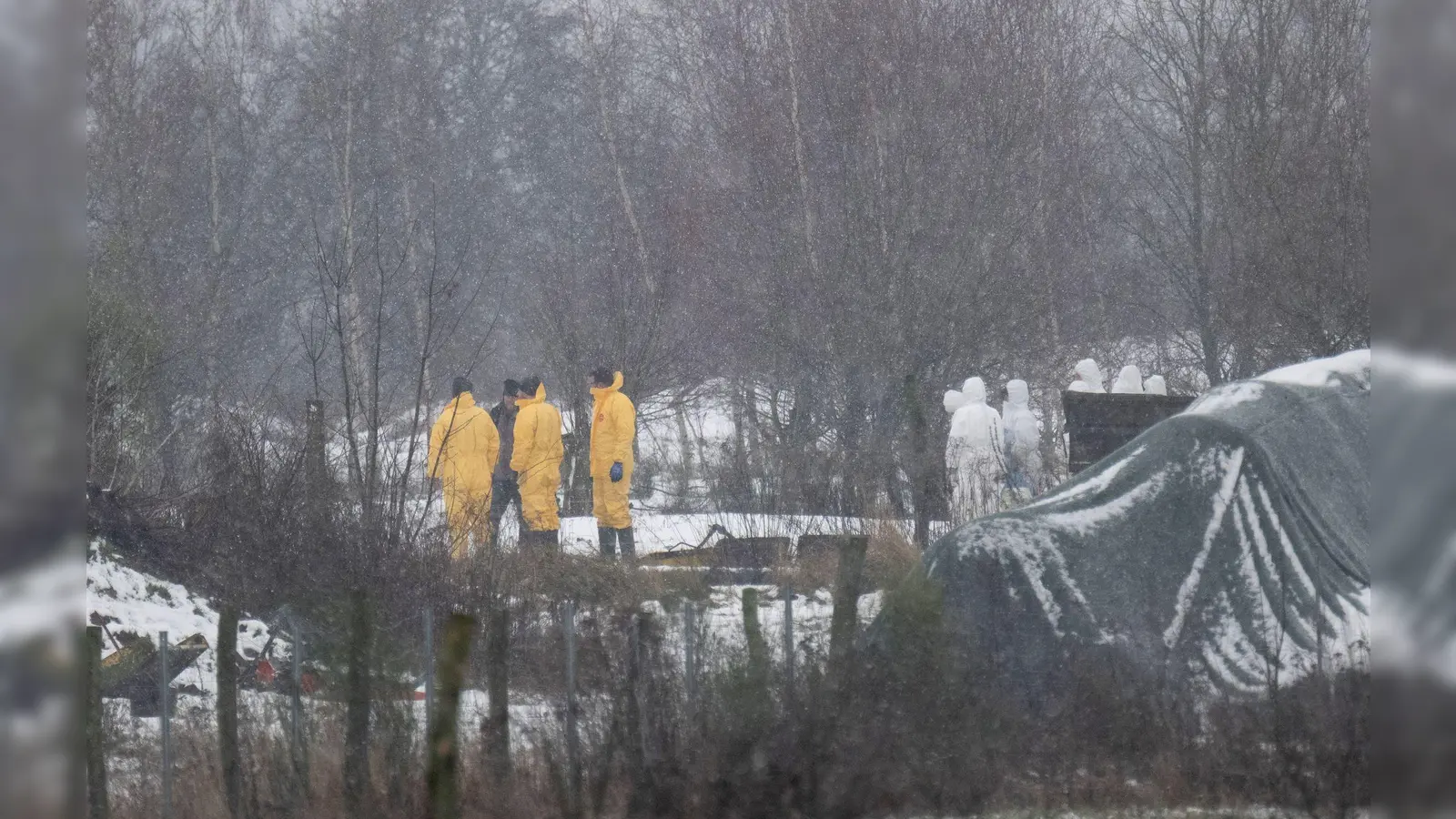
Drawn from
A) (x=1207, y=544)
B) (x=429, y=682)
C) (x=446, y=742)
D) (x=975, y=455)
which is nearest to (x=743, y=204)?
(x=975, y=455)

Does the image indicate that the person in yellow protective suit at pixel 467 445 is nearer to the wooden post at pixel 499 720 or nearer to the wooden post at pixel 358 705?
the wooden post at pixel 358 705

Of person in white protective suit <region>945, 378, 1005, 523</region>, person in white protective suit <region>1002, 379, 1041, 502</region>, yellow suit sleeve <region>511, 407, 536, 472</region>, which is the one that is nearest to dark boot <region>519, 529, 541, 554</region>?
yellow suit sleeve <region>511, 407, 536, 472</region>

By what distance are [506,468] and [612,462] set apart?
1.61m

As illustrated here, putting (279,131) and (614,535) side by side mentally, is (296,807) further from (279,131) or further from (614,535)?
(279,131)

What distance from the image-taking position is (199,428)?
14.5 m

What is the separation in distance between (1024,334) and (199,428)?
9890 mm

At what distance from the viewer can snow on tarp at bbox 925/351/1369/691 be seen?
19.7 ft

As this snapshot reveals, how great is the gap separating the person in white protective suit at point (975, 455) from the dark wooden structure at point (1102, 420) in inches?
25.6

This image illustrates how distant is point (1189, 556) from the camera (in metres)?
6.33

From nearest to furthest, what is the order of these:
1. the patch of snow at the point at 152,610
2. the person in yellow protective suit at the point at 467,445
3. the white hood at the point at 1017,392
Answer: the patch of snow at the point at 152,610 < the person in yellow protective suit at the point at 467,445 < the white hood at the point at 1017,392

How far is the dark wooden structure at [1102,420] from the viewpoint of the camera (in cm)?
1142

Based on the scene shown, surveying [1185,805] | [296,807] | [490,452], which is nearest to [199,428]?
[490,452]

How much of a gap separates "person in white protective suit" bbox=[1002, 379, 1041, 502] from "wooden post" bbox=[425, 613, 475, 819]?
7262 mm
